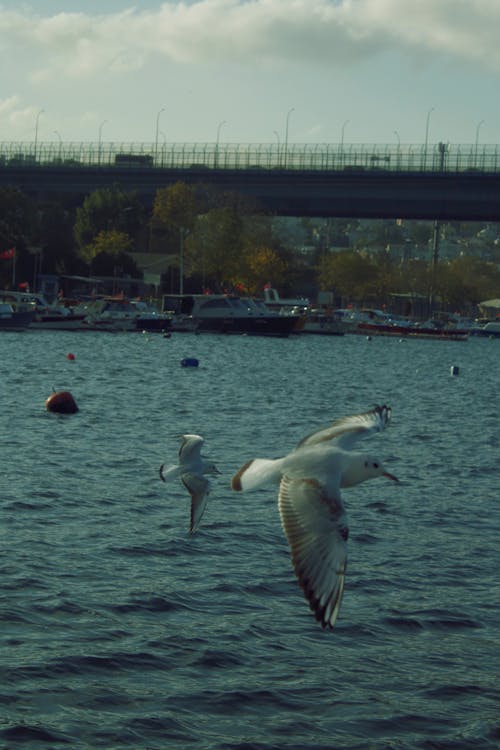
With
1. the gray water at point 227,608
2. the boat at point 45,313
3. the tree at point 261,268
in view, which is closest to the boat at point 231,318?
the boat at point 45,313

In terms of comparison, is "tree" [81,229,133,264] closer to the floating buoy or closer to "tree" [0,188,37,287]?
"tree" [0,188,37,287]

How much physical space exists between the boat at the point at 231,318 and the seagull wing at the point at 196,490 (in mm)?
99305

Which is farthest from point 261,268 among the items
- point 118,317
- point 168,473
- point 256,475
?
point 256,475

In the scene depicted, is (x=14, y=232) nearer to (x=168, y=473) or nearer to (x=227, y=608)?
(x=227, y=608)

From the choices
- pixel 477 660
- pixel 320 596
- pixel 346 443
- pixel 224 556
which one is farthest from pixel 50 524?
pixel 320 596

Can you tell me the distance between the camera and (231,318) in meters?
114

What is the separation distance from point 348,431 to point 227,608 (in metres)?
6.11

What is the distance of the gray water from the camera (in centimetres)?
1374

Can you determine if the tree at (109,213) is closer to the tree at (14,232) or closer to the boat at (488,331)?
the tree at (14,232)

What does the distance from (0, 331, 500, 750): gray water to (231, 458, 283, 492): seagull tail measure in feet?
11.6

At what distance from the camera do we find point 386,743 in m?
13.4

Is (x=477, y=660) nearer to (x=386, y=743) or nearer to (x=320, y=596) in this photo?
(x=386, y=743)

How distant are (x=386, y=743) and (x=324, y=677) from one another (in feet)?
5.60

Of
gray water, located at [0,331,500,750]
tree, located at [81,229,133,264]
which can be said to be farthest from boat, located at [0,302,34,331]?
gray water, located at [0,331,500,750]
